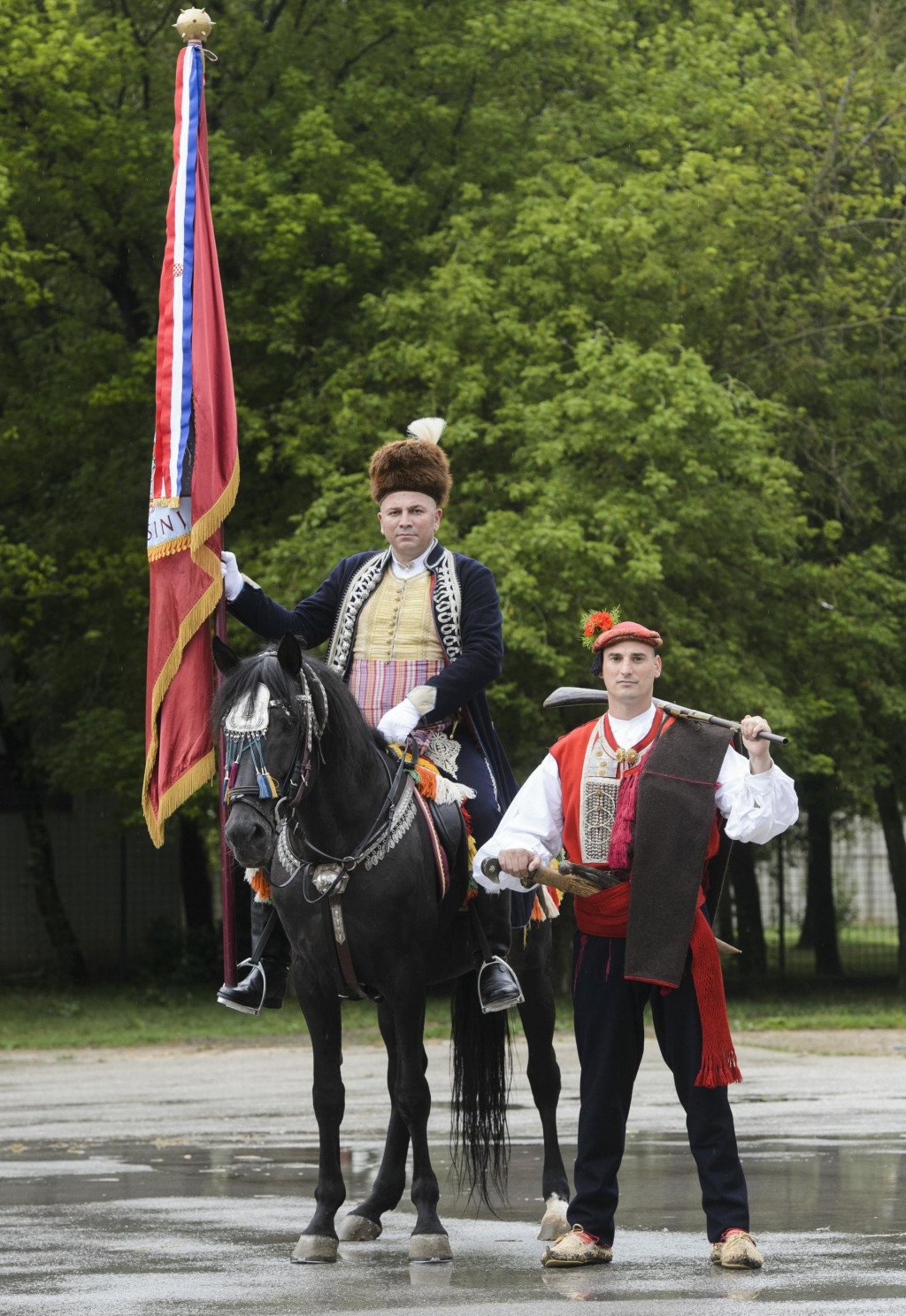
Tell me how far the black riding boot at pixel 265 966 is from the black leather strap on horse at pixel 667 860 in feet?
5.38

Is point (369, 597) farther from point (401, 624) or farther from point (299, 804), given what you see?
point (299, 804)

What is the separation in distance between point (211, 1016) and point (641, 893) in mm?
18176

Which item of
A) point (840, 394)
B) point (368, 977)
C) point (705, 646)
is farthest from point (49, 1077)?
point (840, 394)

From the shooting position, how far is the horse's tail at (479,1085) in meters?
8.51

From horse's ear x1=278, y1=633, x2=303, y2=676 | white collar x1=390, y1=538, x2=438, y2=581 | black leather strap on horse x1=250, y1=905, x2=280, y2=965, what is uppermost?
white collar x1=390, y1=538, x2=438, y2=581

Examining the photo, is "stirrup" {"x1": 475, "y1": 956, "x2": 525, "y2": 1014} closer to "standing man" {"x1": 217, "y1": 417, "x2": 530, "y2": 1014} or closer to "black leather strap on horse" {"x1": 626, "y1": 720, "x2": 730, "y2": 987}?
"standing man" {"x1": 217, "y1": 417, "x2": 530, "y2": 1014}

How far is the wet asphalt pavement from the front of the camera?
21.9 ft

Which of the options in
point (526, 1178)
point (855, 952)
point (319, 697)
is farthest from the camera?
point (855, 952)

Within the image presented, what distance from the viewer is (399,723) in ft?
27.3

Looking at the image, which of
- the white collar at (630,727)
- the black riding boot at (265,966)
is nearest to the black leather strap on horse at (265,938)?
the black riding boot at (265,966)

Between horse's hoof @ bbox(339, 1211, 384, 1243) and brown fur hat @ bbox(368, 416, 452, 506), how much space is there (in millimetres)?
2716

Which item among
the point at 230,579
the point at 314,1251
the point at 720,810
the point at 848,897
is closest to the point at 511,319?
the point at 848,897

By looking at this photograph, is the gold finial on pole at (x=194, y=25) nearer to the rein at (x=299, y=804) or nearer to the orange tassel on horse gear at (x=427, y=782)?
the rein at (x=299, y=804)

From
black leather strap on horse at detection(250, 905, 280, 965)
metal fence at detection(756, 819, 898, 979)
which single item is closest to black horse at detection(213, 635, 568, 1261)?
black leather strap on horse at detection(250, 905, 280, 965)
